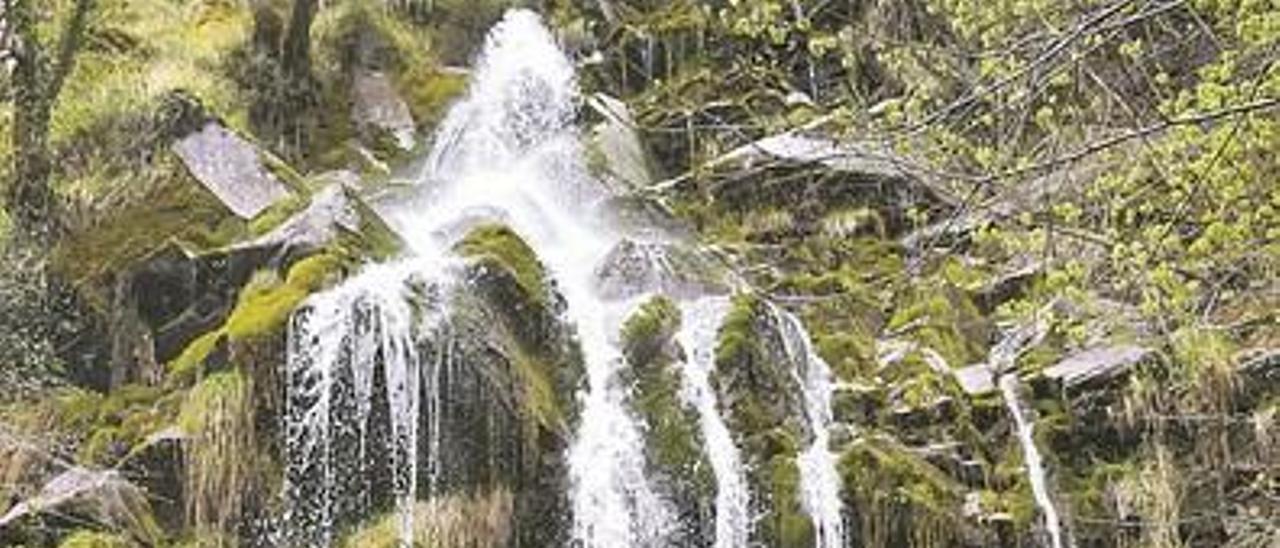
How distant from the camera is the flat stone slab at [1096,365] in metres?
10.6

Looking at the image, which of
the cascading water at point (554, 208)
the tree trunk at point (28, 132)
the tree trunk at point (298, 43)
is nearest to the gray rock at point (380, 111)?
the cascading water at point (554, 208)

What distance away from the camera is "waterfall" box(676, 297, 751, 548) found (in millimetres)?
9602

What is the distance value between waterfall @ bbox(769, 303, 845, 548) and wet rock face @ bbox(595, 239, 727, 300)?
780 mm

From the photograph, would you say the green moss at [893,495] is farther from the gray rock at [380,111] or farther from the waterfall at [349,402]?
the gray rock at [380,111]

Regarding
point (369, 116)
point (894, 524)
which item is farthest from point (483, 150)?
point (894, 524)

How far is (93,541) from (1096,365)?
6413 mm

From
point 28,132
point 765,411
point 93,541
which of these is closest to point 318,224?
point 28,132

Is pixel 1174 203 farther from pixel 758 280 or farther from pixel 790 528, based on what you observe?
pixel 758 280

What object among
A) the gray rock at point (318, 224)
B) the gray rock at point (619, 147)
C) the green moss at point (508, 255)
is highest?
the gray rock at point (619, 147)

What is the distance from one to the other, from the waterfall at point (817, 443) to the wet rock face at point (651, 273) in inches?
30.7

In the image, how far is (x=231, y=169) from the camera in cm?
1159

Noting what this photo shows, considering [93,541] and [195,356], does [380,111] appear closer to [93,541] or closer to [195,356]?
[195,356]

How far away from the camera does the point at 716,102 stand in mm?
15133

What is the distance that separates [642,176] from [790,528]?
588 cm
